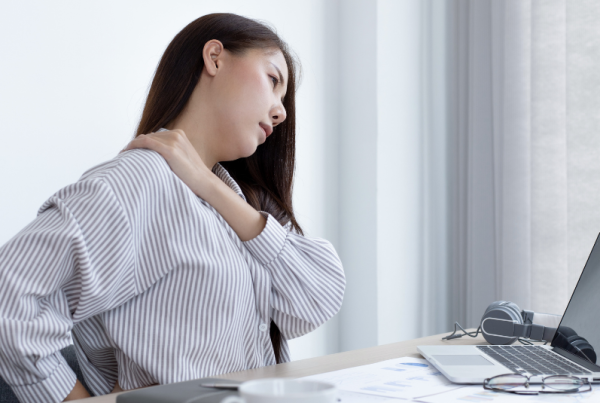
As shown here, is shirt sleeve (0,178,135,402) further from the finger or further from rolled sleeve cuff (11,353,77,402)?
the finger

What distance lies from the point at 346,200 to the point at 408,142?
336 millimetres

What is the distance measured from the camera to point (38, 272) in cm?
76

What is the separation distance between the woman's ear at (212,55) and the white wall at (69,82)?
0.57 meters

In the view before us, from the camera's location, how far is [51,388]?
2.58ft

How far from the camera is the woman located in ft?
2.54

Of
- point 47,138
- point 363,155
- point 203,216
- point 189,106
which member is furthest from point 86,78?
point 363,155

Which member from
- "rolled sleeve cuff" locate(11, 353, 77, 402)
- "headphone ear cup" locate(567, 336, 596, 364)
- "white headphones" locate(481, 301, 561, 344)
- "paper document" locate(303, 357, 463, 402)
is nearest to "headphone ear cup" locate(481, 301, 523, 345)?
"white headphones" locate(481, 301, 561, 344)

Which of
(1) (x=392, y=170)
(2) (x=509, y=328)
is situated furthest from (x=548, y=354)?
(1) (x=392, y=170)

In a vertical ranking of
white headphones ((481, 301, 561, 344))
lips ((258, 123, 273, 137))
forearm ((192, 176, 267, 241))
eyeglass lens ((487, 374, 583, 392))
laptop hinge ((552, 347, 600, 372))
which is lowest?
white headphones ((481, 301, 561, 344))

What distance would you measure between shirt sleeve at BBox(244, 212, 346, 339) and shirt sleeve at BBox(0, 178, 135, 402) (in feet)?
0.80

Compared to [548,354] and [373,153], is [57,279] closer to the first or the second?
[548,354]

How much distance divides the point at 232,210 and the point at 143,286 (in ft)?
0.66

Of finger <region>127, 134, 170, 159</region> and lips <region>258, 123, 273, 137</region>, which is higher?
lips <region>258, 123, 273, 137</region>

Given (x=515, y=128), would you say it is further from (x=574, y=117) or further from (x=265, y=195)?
(x=265, y=195)
